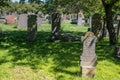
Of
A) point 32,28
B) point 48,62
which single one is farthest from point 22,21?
point 48,62

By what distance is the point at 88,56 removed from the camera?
9906 mm

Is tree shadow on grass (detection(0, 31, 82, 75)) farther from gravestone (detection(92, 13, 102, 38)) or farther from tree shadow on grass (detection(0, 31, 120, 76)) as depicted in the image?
gravestone (detection(92, 13, 102, 38))

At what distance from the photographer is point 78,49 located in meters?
15.0

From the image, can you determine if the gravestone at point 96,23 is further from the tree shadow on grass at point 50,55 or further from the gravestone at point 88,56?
the gravestone at point 88,56

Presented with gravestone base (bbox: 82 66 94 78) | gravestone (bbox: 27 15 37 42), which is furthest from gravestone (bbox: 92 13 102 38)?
gravestone base (bbox: 82 66 94 78)

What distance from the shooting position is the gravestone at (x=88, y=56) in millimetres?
9836

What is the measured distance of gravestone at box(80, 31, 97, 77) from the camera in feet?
32.3

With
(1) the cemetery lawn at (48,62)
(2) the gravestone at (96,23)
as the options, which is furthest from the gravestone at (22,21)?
(1) the cemetery lawn at (48,62)

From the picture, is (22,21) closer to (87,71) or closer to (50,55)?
(50,55)

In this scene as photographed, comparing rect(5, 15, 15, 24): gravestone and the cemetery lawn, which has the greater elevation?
rect(5, 15, 15, 24): gravestone

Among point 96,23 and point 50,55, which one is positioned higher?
point 96,23

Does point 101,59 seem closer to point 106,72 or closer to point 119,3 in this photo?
point 106,72

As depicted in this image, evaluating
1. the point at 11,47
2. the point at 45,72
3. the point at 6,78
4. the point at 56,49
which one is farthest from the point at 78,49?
the point at 6,78

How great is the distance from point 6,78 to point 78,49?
5928mm
